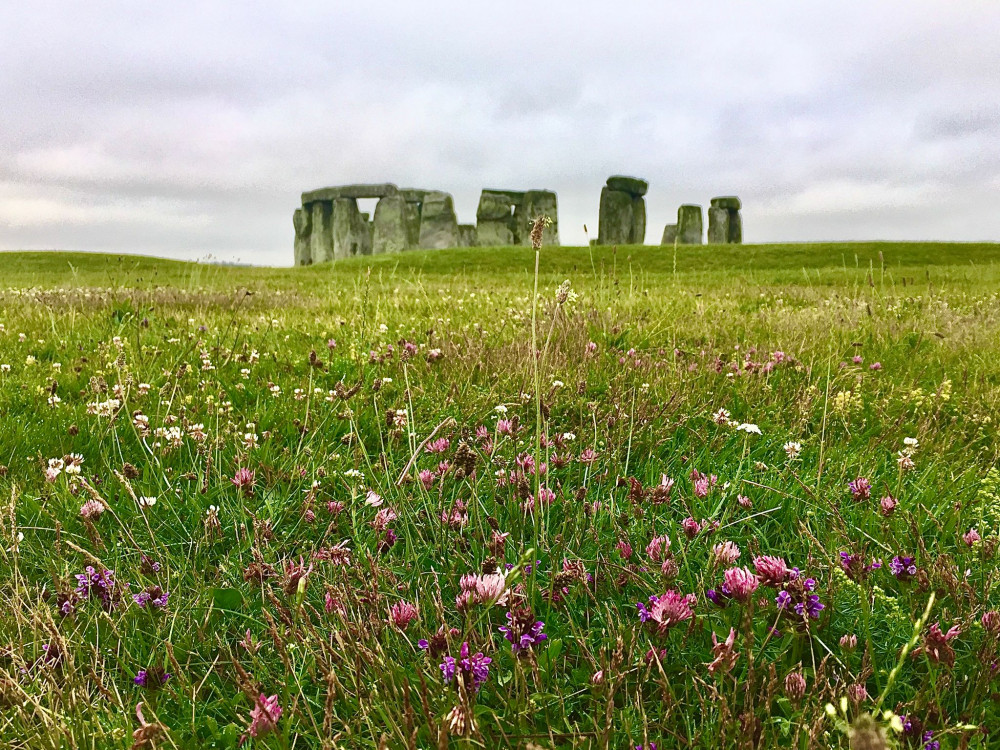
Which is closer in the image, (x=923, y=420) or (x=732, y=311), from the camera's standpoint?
(x=923, y=420)

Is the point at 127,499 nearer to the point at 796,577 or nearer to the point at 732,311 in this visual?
the point at 796,577

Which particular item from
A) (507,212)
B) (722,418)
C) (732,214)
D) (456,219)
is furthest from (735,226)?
(722,418)

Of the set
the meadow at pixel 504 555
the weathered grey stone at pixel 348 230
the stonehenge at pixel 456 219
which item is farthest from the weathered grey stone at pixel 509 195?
the meadow at pixel 504 555

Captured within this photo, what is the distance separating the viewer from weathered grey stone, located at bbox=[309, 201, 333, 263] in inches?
1566

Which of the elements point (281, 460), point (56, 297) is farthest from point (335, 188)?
point (281, 460)

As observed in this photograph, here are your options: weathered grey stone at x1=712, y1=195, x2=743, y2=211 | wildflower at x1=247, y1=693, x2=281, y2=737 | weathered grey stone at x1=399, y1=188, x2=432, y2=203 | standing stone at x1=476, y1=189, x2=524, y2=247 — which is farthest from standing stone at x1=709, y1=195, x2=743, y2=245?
wildflower at x1=247, y1=693, x2=281, y2=737

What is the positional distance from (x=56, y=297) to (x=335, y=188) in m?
31.6

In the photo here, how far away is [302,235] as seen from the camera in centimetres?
4206

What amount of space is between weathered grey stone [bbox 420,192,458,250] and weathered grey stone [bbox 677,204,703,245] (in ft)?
38.4

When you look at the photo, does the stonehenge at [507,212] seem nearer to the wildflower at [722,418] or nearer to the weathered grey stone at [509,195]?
the weathered grey stone at [509,195]

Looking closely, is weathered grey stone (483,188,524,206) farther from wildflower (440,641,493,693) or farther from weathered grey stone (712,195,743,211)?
wildflower (440,641,493,693)

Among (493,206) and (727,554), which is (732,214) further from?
(727,554)

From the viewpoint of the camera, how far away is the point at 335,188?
1553 inches

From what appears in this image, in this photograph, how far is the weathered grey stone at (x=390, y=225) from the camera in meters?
37.9
